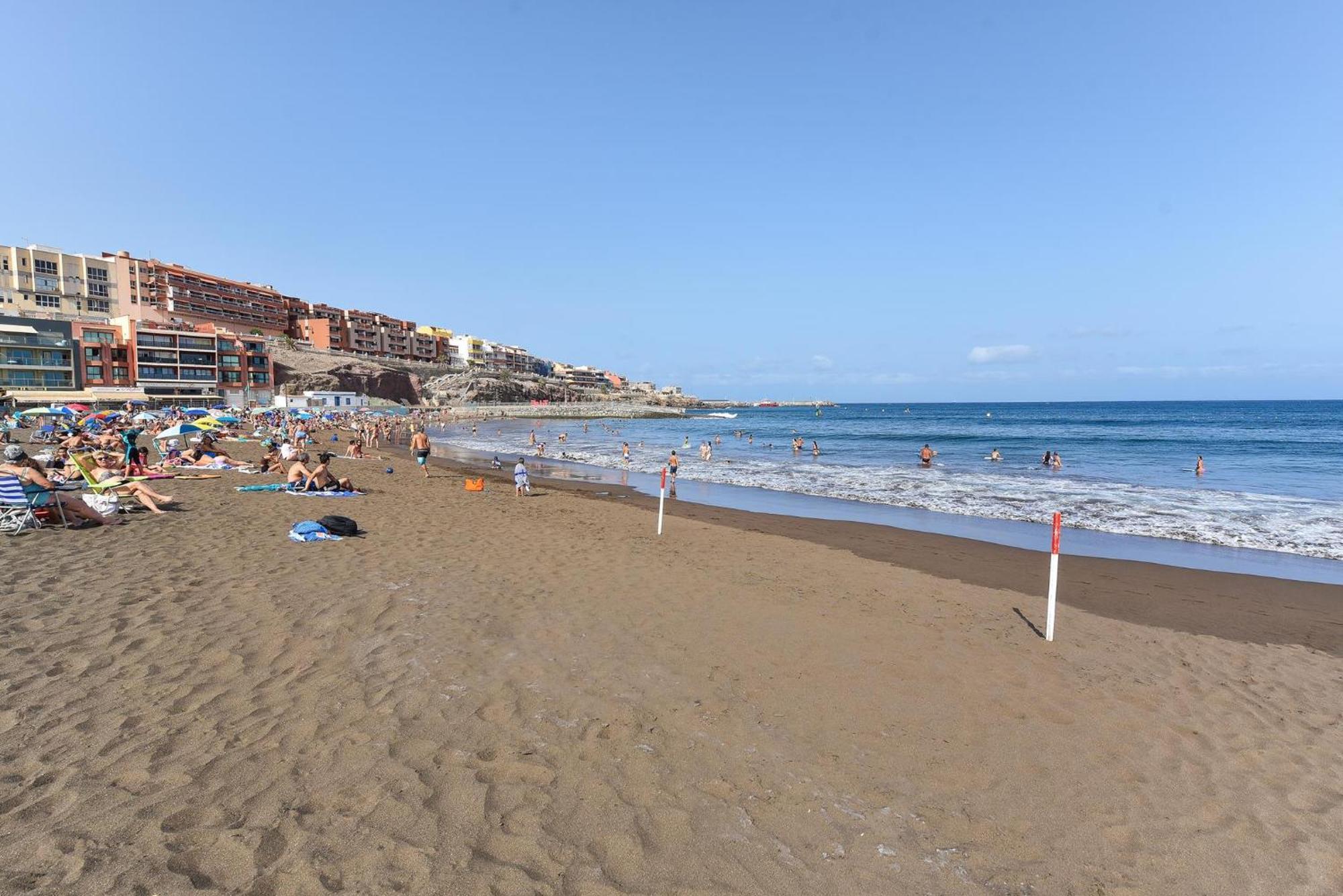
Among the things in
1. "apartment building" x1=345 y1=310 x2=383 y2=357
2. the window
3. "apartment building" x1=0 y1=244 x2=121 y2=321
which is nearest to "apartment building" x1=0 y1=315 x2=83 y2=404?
the window

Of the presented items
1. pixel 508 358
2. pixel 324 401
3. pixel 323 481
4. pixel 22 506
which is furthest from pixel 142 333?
pixel 508 358

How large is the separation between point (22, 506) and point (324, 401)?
74603mm

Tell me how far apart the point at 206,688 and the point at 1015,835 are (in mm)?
5239

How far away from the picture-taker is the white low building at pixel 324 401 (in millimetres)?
71938

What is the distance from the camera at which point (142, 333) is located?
63625mm

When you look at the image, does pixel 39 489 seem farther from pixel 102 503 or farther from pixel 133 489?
pixel 133 489

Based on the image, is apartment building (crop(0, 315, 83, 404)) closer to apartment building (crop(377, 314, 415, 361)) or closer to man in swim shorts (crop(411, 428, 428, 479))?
man in swim shorts (crop(411, 428, 428, 479))

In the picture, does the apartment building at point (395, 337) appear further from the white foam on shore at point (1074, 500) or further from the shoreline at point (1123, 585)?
the shoreline at point (1123, 585)

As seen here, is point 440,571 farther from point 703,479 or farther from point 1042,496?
point 1042,496

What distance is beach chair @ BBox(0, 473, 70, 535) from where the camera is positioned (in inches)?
320

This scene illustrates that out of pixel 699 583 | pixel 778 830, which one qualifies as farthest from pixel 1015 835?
pixel 699 583

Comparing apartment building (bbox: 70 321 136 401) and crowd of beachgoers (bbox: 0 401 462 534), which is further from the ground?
apartment building (bbox: 70 321 136 401)

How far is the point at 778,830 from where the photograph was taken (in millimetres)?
3146

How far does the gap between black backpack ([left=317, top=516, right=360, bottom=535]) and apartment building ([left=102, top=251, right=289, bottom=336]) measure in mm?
83721
